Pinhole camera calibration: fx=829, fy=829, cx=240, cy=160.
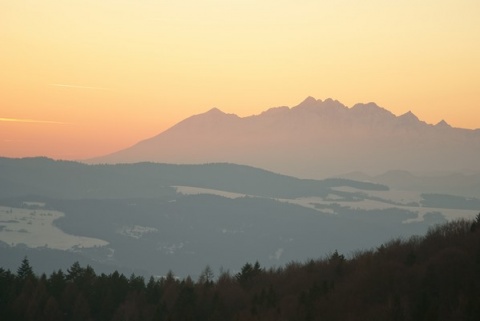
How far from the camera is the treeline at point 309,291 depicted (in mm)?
60000

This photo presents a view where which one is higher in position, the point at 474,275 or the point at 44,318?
the point at 474,275

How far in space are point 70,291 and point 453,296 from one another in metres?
47.2

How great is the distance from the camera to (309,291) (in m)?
70.1

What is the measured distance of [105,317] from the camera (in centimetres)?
8875

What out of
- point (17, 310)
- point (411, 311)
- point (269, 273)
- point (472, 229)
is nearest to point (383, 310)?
point (411, 311)

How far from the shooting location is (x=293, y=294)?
245 feet

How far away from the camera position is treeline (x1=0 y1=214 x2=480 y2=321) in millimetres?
60000

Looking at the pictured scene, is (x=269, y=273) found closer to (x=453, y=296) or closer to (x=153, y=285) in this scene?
(x=153, y=285)

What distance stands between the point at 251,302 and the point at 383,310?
63.5 feet

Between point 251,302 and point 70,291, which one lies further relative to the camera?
point 70,291

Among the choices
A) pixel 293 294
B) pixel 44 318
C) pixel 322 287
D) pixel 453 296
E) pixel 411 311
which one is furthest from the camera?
pixel 44 318

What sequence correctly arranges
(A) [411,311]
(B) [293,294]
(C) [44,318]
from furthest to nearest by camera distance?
(C) [44,318] → (B) [293,294] → (A) [411,311]

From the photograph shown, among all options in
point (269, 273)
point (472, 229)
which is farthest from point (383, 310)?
point (269, 273)

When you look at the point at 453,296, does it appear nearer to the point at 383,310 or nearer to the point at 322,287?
the point at 383,310
